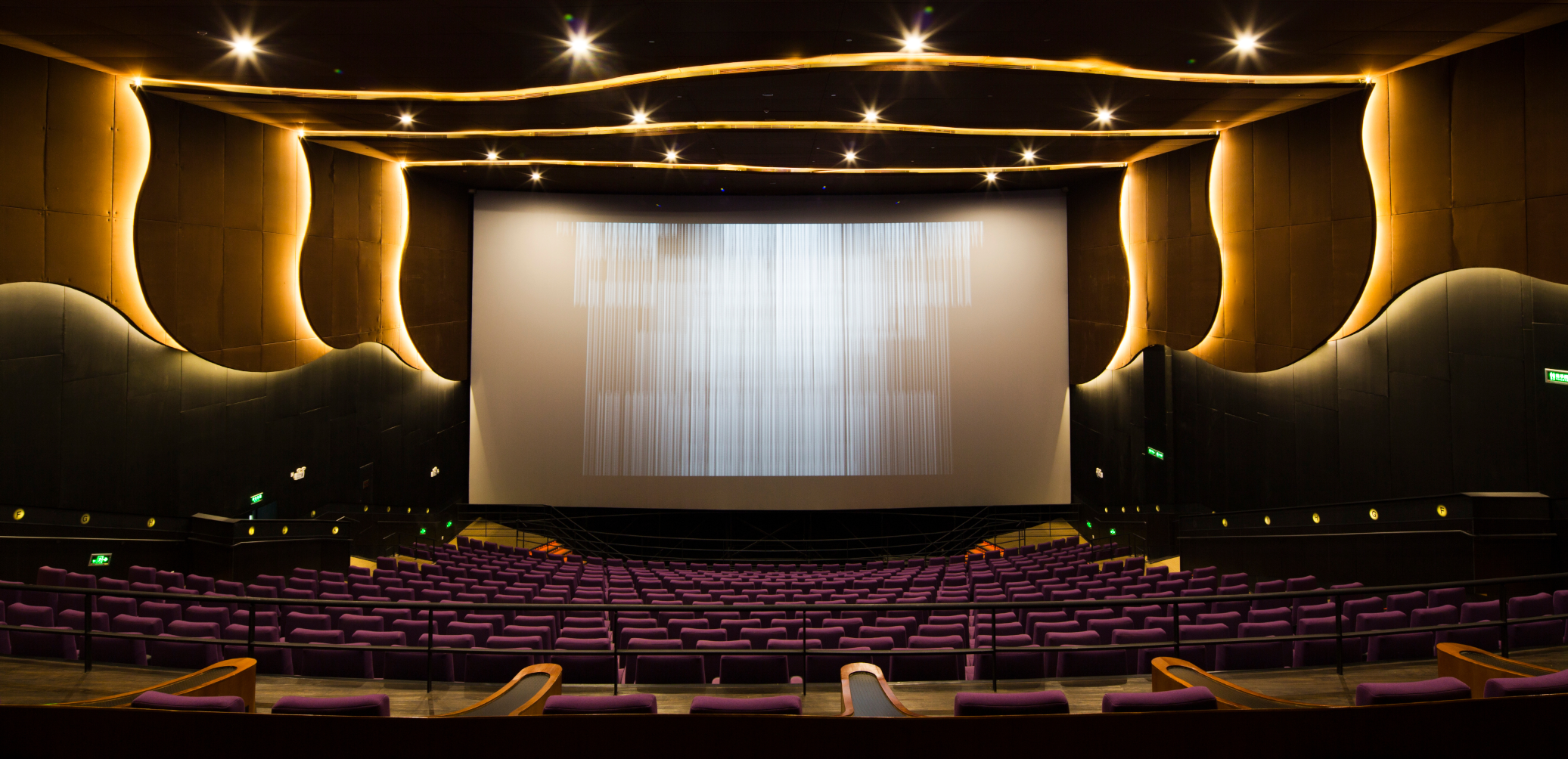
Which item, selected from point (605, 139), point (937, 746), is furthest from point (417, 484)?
point (937, 746)

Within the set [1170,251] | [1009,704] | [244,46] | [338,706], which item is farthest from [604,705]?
[1170,251]

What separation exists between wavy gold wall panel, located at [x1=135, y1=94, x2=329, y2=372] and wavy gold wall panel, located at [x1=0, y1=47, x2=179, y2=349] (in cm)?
25

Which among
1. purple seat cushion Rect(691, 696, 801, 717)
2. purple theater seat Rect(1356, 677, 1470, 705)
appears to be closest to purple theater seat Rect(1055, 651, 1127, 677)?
purple theater seat Rect(1356, 677, 1470, 705)

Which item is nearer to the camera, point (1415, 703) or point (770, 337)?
point (1415, 703)

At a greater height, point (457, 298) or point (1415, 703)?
point (457, 298)

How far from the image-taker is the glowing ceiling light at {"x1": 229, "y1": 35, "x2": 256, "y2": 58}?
975 cm

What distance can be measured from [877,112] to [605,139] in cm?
510

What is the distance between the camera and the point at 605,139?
590 inches

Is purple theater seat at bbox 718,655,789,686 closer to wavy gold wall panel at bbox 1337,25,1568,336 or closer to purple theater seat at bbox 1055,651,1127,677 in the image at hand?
purple theater seat at bbox 1055,651,1127,677

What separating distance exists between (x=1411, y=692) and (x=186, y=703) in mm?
5434

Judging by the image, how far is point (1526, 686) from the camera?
3.63 m

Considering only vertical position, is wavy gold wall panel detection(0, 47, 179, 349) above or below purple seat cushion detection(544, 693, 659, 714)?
above

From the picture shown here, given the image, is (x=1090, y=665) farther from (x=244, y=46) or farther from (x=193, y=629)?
(x=244, y=46)

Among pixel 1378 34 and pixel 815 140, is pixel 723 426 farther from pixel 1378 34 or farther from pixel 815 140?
pixel 1378 34
